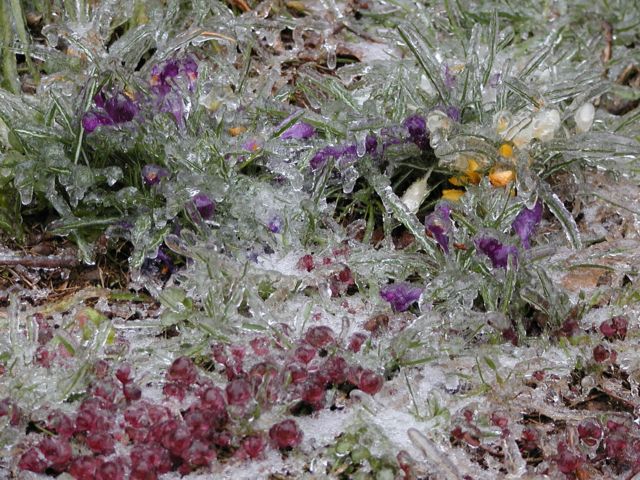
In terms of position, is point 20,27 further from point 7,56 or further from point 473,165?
point 473,165

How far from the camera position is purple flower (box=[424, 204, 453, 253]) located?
1.96m

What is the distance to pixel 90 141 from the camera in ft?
6.70

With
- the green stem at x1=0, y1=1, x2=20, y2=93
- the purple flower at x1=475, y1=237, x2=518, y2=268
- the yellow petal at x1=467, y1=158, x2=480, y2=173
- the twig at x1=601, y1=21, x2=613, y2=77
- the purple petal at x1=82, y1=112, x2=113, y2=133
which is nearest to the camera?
the purple flower at x1=475, y1=237, x2=518, y2=268

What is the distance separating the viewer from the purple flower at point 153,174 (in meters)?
2.03

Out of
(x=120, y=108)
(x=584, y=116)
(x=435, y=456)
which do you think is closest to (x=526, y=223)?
(x=584, y=116)

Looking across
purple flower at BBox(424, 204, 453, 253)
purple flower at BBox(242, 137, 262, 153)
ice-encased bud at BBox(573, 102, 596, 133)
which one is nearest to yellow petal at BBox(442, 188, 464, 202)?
purple flower at BBox(424, 204, 453, 253)

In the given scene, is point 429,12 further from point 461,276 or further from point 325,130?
point 461,276

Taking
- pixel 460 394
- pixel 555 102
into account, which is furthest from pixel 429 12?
pixel 460 394

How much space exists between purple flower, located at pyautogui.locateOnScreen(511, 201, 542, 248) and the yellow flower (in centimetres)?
9

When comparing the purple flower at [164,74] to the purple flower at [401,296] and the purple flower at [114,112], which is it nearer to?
the purple flower at [114,112]

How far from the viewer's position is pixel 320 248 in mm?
2127

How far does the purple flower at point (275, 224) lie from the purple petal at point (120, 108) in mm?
439

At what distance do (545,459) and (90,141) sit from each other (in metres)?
1.30

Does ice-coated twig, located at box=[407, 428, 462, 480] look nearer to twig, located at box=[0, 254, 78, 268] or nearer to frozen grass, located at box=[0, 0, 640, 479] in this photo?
frozen grass, located at box=[0, 0, 640, 479]
